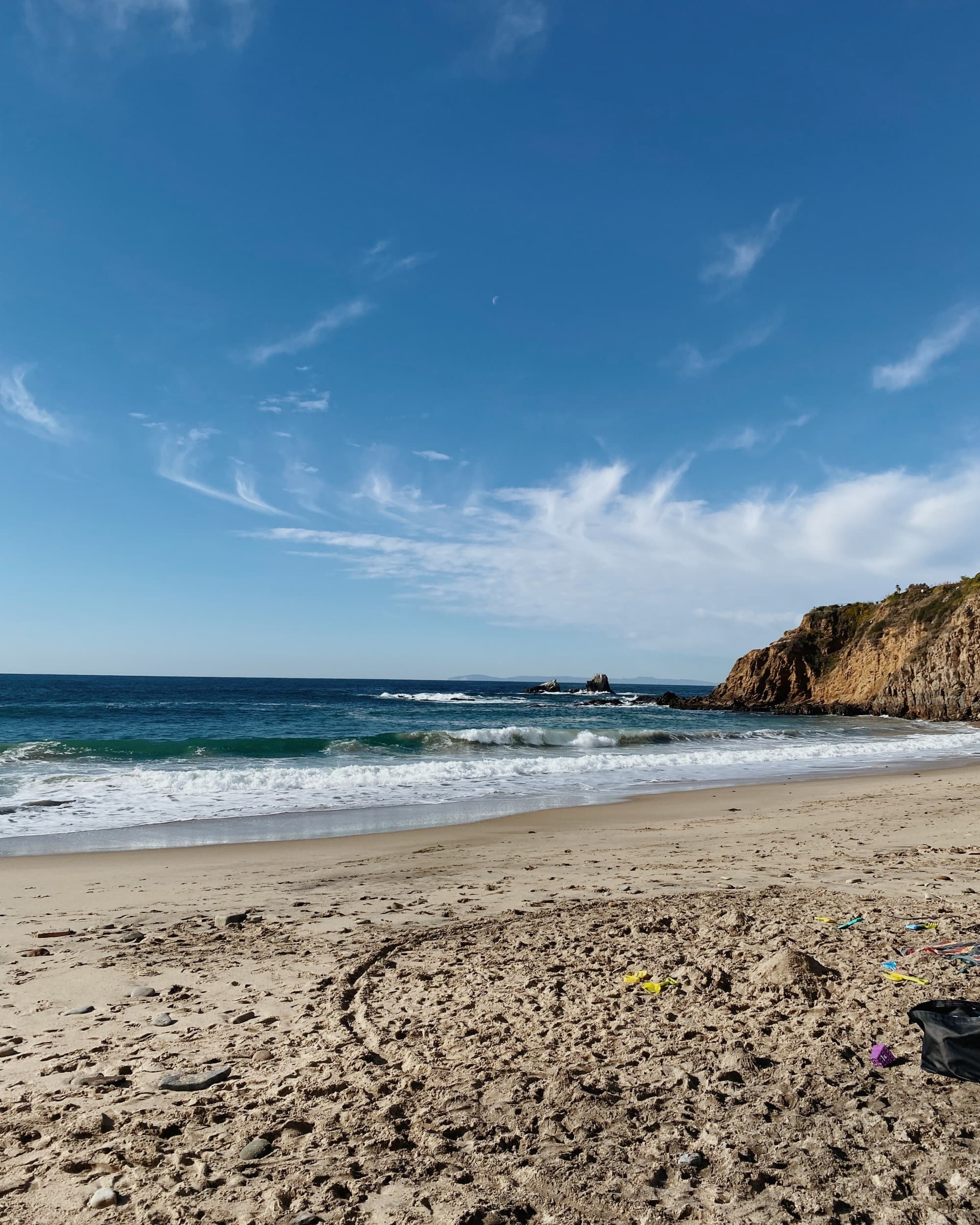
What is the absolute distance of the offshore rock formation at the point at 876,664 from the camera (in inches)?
1933

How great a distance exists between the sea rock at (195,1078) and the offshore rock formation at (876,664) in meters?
54.5

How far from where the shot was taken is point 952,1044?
331 centimetres

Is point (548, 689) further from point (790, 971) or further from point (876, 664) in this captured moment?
point (790, 971)

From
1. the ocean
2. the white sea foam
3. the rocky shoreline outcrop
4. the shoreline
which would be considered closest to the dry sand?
the shoreline

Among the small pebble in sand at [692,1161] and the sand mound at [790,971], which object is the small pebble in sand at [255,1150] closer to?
the small pebble in sand at [692,1161]

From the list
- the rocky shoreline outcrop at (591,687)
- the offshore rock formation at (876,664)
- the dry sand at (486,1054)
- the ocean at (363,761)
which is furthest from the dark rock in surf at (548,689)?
the dry sand at (486,1054)

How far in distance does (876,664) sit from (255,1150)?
6551 centimetres

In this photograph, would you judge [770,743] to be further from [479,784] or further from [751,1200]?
[751,1200]

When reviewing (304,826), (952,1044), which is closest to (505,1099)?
(952,1044)

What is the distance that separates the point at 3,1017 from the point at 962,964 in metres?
6.22

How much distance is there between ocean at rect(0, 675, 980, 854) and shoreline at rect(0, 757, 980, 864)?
78 mm

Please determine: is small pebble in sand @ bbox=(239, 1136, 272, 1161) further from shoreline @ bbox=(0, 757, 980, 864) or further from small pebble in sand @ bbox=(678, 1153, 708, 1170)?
shoreline @ bbox=(0, 757, 980, 864)

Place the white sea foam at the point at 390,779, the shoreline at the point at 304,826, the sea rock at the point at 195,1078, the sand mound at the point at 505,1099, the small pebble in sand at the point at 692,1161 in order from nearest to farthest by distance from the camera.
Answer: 1. the sand mound at the point at 505,1099
2. the small pebble in sand at the point at 692,1161
3. the sea rock at the point at 195,1078
4. the shoreline at the point at 304,826
5. the white sea foam at the point at 390,779

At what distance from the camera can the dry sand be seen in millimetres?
2623
